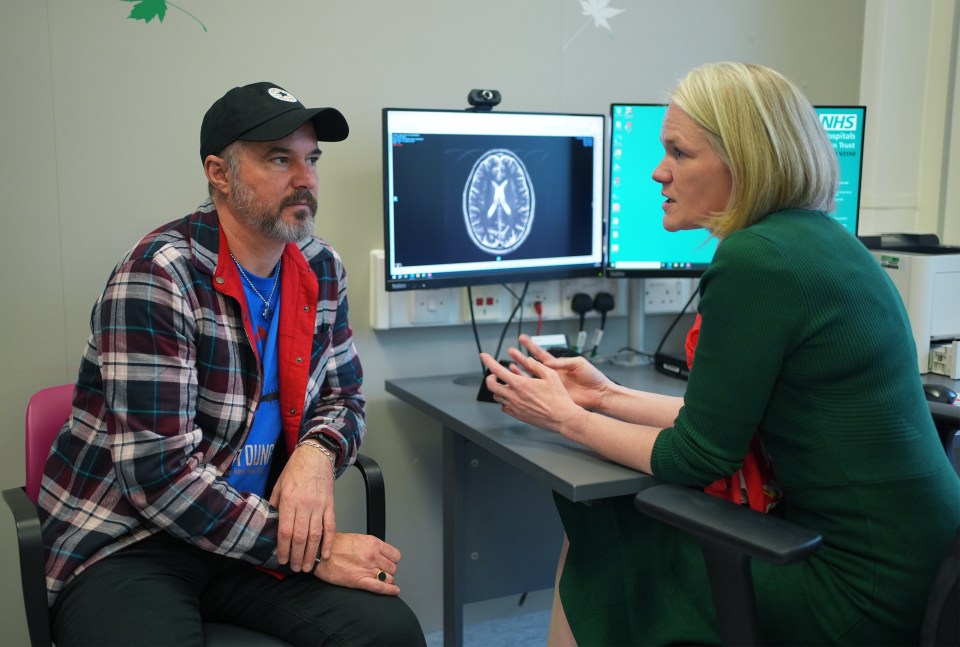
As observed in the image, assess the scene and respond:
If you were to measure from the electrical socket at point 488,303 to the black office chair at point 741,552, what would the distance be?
4.04ft

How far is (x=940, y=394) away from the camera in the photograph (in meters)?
1.94

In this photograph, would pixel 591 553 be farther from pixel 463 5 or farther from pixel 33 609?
pixel 463 5

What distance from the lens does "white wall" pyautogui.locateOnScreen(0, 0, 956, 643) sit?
2.00 m

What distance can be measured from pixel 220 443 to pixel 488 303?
99cm

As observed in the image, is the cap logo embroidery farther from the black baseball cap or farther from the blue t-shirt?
the blue t-shirt

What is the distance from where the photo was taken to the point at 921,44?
9.58ft

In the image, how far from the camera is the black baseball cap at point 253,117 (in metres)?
1.64

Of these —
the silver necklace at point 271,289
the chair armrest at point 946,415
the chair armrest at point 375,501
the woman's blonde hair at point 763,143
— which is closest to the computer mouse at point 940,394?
the chair armrest at point 946,415

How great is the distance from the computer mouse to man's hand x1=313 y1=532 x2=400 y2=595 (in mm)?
1191

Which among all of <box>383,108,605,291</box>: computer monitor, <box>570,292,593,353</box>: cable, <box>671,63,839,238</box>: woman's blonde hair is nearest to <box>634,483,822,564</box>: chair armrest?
<box>671,63,839,238</box>: woman's blonde hair

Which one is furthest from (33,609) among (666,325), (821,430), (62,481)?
(666,325)

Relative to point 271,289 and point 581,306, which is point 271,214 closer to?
point 271,289

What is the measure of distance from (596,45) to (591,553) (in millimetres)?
1522

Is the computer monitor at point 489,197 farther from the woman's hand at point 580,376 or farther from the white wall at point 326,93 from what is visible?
the woman's hand at point 580,376
